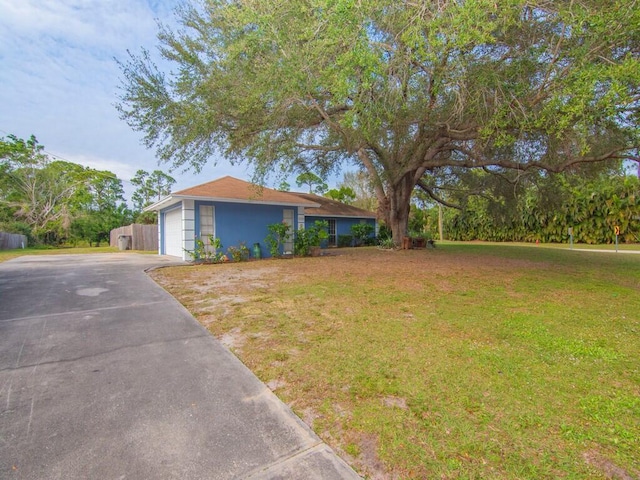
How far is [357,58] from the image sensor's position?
212 inches

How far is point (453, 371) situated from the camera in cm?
291

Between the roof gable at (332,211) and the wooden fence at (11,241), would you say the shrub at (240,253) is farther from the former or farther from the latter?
the wooden fence at (11,241)

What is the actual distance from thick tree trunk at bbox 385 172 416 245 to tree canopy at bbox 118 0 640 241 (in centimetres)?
386

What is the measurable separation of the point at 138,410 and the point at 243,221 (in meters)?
11.1

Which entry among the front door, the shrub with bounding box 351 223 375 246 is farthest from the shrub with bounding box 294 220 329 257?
the shrub with bounding box 351 223 375 246

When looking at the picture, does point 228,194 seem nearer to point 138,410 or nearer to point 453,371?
point 138,410

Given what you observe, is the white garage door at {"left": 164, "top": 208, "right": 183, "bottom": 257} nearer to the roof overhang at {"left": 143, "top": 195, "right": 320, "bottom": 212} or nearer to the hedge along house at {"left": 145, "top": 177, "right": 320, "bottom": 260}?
the hedge along house at {"left": 145, "top": 177, "right": 320, "bottom": 260}

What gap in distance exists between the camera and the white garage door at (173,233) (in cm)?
1329

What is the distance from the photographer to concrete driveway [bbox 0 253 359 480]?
5.98ft

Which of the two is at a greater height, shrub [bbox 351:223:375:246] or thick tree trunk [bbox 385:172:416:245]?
thick tree trunk [bbox 385:172:416:245]

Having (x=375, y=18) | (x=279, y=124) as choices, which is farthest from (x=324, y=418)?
(x=279, y=124)

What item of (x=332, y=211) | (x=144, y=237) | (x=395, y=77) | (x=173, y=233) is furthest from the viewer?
(x=144, y=237)

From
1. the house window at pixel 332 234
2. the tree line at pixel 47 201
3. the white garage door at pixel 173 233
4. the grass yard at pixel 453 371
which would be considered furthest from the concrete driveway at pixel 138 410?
the tree line at pixel 47 201

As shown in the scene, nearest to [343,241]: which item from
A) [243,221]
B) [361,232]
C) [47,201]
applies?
→ [361,232]
